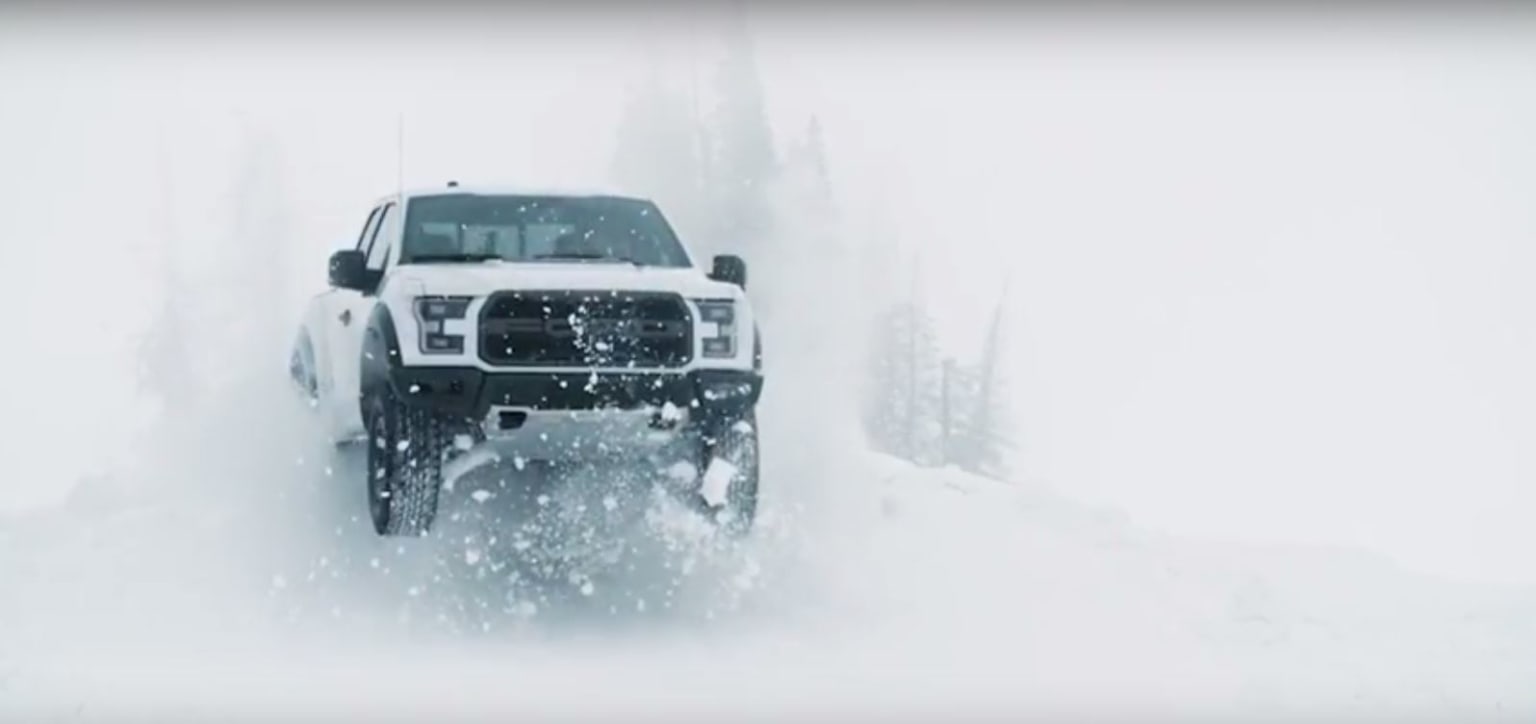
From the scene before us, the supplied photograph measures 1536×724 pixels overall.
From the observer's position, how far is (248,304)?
15492 millimetres

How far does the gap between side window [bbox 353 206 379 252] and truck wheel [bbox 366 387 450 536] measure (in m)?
2.02

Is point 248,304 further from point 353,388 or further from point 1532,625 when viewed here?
point 1532,625

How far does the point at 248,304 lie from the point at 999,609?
28.6 ft

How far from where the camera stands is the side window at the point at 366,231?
9633mm

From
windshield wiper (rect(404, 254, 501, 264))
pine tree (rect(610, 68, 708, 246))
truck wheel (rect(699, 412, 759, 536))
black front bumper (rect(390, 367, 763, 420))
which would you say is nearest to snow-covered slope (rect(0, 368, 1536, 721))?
truck wheel (rect(699, 412, 759, 536))

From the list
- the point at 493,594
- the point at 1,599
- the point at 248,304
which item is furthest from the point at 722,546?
the point at 248,304

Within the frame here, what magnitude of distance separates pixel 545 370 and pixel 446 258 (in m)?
1.18

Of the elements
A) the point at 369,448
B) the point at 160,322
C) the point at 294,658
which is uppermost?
the point at 369,448

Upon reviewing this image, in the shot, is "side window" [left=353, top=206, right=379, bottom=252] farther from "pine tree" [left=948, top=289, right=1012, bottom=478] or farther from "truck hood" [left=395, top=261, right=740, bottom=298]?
"pine tree" [left=948, top=289, right=1012, bottom=478]

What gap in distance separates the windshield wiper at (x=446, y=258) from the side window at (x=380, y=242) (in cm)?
36

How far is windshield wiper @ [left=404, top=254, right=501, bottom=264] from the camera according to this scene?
8336 mm

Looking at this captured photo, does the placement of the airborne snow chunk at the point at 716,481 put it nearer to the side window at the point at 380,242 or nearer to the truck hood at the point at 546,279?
the truck hood at the point at 546,279

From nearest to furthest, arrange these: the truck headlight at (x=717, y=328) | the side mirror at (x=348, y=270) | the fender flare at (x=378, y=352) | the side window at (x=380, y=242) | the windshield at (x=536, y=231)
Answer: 1. the fender flare at (x=378, y=352)
2. the truck headlight at (x=717, y=328)
3. the side mirror at (x=348, y=270)
4. the windshield at (x=536, y=231)
5. the side window at (x=380, y=242)

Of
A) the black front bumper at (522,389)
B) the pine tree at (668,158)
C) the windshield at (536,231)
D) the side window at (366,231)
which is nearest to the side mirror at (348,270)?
the windshield at (536,231)
